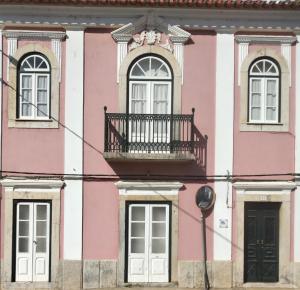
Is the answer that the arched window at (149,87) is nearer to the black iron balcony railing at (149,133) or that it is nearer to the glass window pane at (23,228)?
the black iron balcony railing at (149,133)

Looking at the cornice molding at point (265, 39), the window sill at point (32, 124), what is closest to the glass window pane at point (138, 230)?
the window sill at point (32, 124)

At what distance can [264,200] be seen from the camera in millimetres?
12492

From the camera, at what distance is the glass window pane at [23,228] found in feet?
40.7

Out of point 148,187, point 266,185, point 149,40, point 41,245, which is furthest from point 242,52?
point 41,245

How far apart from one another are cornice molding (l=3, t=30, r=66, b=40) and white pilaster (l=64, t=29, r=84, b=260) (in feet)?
0.69

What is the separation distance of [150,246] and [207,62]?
4140 millimetres

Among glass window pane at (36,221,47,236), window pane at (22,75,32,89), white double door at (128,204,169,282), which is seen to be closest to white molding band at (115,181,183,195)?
white double door at (128,204,169,282)

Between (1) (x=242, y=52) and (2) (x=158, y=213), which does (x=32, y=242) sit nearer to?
(2) (x=158, y=213)

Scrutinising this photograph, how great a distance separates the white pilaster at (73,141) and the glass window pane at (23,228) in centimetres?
84

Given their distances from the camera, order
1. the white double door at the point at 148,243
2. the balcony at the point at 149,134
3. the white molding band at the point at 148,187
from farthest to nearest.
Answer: the white double door at the point at 148,243, the white molding band at the point at 148,187, the balcony at the point at 149,134

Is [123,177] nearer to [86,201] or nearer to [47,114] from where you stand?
[86,201]

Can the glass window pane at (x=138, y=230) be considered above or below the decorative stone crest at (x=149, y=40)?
below

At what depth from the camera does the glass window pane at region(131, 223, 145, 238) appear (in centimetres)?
1251

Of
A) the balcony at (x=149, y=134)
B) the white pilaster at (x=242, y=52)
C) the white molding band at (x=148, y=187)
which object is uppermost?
the white pilaster at (x=242, y=52)
